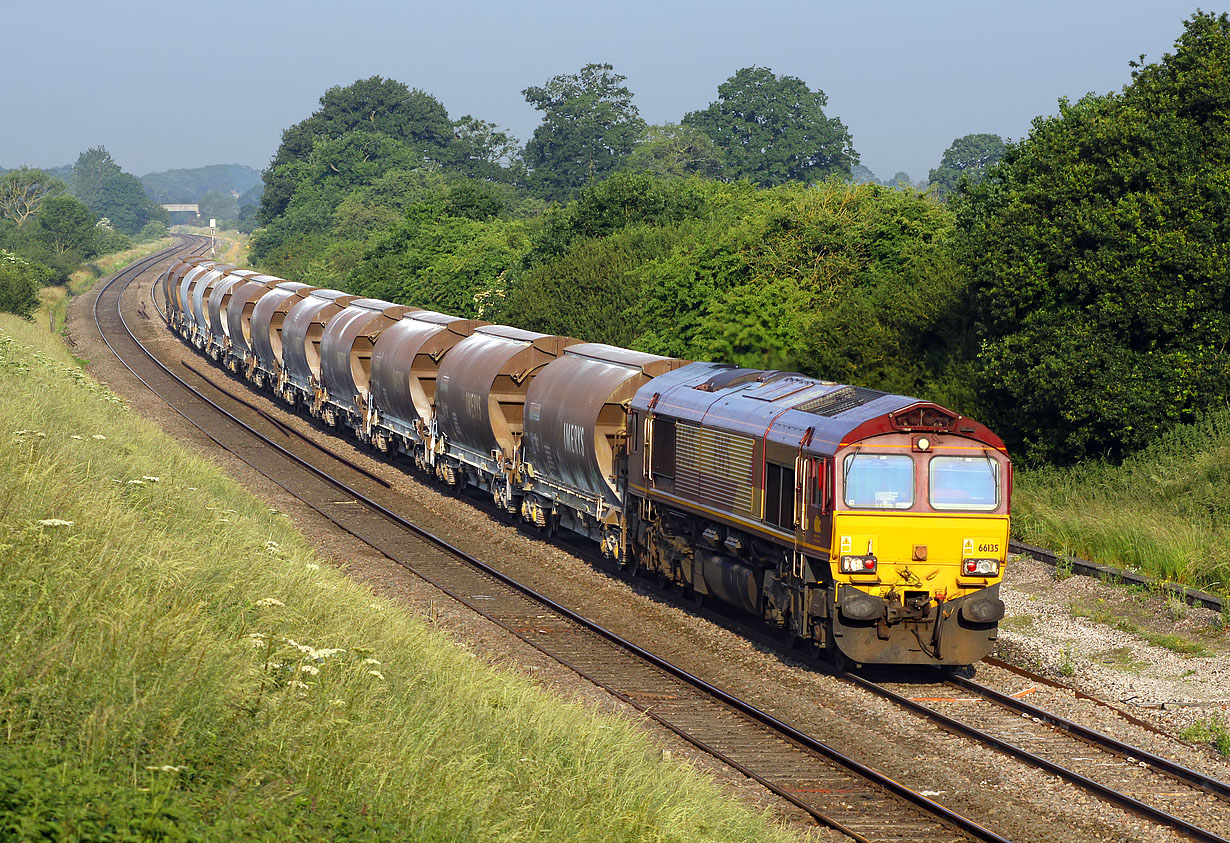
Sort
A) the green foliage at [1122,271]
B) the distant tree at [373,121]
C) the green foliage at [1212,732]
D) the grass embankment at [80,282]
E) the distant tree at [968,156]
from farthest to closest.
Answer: the distant tree at [968,156] → the distant tree at [373,121] → the grass embankment at [80,282] → the green foliage at [1122,271] → the green foliage at [1212,732]

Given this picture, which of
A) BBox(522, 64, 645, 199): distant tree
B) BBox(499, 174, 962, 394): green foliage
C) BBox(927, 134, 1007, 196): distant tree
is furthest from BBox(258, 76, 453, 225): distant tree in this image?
BBox(499, 174, 962, 394): green foliage

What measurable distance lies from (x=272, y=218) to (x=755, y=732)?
443ft

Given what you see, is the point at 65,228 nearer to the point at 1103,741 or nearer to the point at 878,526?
the point at 878,526

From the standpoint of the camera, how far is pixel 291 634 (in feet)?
38.3

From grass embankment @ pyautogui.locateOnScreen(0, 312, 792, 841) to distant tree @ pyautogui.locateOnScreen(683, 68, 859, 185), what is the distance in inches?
4868

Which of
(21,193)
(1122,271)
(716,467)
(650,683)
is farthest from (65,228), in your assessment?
(650,683)

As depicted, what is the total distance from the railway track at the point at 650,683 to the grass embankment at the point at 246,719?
1820 millimetres

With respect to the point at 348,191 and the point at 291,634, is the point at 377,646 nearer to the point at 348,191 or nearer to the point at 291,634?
the point at 291,634

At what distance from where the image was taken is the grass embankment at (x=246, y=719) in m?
7.54

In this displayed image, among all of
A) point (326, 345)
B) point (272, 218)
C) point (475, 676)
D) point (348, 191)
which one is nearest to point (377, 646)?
point (475, 676)

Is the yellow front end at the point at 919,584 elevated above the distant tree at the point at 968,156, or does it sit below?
below

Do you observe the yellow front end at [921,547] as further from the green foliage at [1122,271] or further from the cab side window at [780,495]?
the green foliage at [1122,271]

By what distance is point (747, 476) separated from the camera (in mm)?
18906

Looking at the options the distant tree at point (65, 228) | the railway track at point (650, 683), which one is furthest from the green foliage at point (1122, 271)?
the distant tree at point (65, 228)
